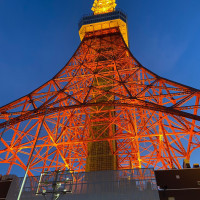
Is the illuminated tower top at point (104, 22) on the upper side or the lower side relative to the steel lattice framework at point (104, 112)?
upper

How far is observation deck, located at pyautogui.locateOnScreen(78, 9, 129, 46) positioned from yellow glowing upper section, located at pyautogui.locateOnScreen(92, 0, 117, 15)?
3.78m

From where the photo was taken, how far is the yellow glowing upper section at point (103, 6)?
30.5m

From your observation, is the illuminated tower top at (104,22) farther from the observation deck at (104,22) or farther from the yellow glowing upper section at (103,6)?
the yellow glowing upper section at (103,6)

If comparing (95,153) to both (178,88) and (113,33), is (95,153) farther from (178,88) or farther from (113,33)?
(113,33)

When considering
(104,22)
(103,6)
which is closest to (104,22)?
(104,22)

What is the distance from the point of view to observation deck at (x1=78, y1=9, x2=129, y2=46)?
26.5 m

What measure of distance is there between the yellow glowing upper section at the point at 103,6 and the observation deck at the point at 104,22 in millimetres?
3783

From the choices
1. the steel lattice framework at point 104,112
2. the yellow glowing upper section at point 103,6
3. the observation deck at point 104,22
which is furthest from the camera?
the yellow glowing upper section at point 103,6

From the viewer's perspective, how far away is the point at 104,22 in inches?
1047

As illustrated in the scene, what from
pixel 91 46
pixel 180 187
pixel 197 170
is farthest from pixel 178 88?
pixel 91 46

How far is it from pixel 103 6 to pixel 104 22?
19.8 ft

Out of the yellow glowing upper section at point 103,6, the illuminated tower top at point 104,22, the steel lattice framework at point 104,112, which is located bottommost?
the steel lattice framework at point 104,112

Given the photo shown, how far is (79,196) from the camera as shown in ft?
38.3

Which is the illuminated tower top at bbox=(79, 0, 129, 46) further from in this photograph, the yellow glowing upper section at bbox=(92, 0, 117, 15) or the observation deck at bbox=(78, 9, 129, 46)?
the yellow glowing upper section at bbox=(92, 0, 117, 15)
